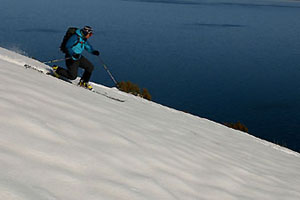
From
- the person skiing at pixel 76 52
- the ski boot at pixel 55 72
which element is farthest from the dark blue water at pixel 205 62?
the ski boot at pixel 55 72

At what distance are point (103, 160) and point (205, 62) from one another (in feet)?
195

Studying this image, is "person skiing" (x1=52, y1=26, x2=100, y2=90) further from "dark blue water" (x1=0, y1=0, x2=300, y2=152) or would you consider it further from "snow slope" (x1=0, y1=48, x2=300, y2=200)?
"dark blue water" (x1=0, y1=0, x2=300, y2=152)

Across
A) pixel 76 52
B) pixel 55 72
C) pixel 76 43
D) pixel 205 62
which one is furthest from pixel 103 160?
pixel 205 62

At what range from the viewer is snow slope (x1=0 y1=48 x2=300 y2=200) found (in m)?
2.63

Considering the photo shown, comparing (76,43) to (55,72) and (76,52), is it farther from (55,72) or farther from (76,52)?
(55,72)

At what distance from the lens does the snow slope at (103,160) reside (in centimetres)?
263

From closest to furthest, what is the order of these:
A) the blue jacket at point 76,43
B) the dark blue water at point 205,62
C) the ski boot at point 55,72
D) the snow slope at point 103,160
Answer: the snow slope at point 103,160, the blue jacket at point 76,43, the ski boot at point 55,72, the dark blue water at point 205,62

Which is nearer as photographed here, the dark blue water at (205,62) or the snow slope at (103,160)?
the snow slope at (103,160)

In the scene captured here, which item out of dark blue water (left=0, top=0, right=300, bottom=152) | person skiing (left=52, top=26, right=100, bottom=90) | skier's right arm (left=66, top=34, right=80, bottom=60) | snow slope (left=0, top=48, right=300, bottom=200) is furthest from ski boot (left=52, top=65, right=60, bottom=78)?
dark blue water (left=0, top=0, right=300, bottom=152)

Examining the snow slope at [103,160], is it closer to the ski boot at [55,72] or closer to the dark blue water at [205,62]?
the ski boot at [55,72]

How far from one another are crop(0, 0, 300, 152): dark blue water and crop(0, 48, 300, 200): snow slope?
24.6 metres

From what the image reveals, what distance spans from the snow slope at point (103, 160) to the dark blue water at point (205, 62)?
24613 millimetres

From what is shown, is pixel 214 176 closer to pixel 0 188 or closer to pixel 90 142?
pixel 90 142

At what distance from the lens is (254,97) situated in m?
43.4
